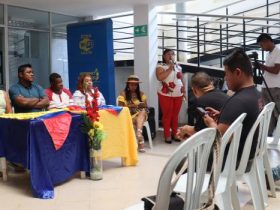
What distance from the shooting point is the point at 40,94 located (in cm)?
434

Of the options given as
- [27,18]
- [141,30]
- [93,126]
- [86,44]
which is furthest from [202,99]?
[27,18]

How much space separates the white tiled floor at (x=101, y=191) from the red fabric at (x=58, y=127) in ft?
1.55

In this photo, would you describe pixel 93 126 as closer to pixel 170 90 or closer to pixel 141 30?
pixel 170 90

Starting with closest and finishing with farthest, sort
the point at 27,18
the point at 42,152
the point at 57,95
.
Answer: the point at 42,152
the point at 57,95
the point at 27,18

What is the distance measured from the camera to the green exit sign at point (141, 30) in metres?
6.63

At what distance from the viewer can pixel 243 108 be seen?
6.86 feet

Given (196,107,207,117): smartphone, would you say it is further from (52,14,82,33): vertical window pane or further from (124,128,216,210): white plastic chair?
(52,14,82,33): vertical window pane

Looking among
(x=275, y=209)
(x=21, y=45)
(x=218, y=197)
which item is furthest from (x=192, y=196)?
(x=21, y=45)

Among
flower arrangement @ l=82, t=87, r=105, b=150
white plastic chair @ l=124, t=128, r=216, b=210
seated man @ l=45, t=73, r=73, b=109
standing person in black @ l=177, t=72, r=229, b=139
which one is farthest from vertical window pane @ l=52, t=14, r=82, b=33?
white plastic chair @ l=124, t=128, r=216, b=210

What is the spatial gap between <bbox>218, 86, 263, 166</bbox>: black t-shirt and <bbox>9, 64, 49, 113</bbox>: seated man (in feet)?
8.86

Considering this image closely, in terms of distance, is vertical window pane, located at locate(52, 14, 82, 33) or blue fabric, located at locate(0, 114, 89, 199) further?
vertical window pane, located at locate(52, 14, 82, 33)

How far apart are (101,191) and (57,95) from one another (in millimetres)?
1631

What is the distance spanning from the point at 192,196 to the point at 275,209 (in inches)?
65.7

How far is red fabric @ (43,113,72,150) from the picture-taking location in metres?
3.26
